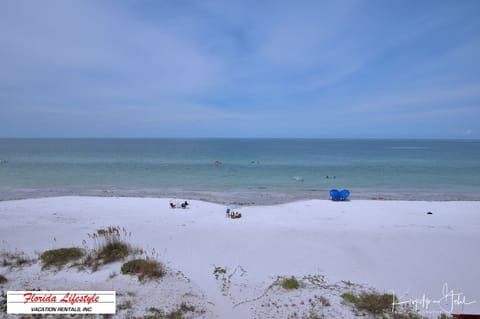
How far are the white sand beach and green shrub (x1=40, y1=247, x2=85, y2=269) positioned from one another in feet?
0.83

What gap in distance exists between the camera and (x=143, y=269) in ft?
19.5

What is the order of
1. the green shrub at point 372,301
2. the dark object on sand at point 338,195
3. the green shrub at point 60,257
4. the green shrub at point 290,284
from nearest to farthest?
the green shrub at point 372,301 → the green shrub at point 290,284 → the green shrub at point 60,257 → the dark object on sand at point 338,195

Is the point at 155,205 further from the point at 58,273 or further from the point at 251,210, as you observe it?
the point at 58,273

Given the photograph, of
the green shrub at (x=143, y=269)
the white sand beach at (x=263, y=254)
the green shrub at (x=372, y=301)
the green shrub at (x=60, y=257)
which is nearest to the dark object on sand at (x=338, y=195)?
the white sand beach at (x=263, y=254)

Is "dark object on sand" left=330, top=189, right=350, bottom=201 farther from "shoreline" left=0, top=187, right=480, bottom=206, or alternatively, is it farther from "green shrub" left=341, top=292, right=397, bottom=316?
"green shrub" left=341, top=292, right=397, bottom=316

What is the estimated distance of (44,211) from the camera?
42.5 feet

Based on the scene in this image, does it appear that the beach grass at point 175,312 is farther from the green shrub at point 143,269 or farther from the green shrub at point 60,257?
the green shrub at point 60,257

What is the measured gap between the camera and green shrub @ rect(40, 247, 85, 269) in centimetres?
630

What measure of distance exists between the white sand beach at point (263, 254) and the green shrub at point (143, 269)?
0.72 feet

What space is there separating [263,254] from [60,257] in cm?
608

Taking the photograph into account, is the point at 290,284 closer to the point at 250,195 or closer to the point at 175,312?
the point at 175,312

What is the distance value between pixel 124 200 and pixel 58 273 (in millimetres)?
10758

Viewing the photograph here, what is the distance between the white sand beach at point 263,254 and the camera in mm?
5156

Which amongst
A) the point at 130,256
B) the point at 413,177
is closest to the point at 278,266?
the point at 130,256
